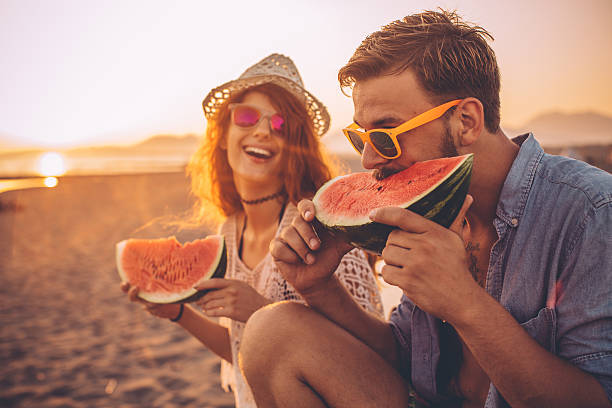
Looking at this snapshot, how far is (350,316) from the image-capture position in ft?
7.16

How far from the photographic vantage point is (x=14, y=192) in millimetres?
16172

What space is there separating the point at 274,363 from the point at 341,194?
0.89 m

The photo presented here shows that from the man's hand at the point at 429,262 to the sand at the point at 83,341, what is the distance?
114 inches

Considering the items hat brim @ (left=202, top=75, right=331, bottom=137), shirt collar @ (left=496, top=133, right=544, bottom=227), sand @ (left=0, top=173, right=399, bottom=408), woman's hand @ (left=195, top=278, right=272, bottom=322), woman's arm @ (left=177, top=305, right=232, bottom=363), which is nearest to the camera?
shirt collar @ (left=496, top=133, right=544, bottom=227)

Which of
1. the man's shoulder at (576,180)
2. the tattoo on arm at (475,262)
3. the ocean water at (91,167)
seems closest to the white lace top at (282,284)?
the tattoo on arm at (475,262)

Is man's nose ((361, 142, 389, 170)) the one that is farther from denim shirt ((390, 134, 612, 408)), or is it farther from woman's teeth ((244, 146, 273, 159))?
woman's teeth ((244, 146, 273, 159))

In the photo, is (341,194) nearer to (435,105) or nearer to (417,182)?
(417,182)

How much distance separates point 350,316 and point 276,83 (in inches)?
76.9

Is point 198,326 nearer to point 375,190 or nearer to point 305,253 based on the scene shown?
point 305,253

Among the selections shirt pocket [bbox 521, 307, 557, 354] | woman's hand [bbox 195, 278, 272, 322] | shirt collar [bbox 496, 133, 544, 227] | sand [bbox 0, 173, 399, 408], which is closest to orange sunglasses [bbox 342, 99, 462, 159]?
shirt collar [bbox 496, 133, 544, 227]

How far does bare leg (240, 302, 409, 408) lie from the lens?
1875 millimetres

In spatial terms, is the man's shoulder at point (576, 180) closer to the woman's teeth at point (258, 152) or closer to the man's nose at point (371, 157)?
the man's nose at point (371, 157)

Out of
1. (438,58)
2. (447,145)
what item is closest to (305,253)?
(447,145)

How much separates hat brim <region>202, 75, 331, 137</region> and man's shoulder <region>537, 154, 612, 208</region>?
1.96 metres
